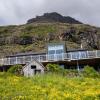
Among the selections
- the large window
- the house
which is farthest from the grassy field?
the large window

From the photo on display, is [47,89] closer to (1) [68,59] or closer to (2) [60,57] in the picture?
(1) [68,59]

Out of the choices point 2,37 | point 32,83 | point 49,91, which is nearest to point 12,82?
point 32,83

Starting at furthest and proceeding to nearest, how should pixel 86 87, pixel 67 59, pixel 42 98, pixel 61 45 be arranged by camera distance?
pixel 61 45 → pixel 67 59 → pixel 86 87 → pixel 42 98

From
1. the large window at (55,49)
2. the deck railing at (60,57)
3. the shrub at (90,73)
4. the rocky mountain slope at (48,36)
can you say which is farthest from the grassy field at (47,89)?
the rocky mountain slope at (48,36)

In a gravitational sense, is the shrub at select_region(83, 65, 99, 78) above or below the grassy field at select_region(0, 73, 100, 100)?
above

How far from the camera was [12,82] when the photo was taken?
30547mm

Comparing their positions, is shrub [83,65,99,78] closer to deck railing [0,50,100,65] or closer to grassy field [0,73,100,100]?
grassy field [0,73,100,100]

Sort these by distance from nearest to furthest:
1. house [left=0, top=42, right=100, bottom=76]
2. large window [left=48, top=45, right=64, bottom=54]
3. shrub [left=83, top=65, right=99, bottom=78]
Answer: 1. shrub [left=83, top=65, right=99, bottom=78]
2. house [left=0, top=42, right=100, bottom=76]
3. large window [left=48, top=45, right=64, bottom=54]

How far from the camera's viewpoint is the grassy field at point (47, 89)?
80.6 ft

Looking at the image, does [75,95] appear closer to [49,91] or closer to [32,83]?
[49,91]

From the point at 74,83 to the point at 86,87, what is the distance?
6.84ft

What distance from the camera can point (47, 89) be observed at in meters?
27.6

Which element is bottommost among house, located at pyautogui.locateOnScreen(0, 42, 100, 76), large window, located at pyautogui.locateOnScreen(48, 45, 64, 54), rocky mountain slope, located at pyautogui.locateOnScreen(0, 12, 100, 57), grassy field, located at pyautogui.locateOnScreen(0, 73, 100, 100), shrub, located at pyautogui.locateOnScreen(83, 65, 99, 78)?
grassy field, located at pyautogui.locateOnScreen(0, 73, 100, 100)

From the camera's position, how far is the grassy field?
80.6 feet
